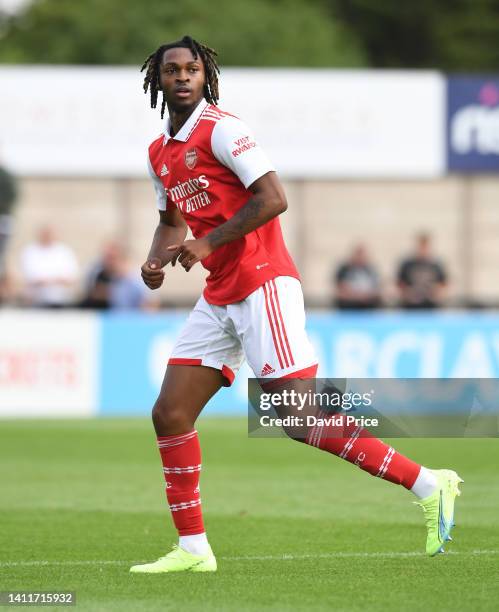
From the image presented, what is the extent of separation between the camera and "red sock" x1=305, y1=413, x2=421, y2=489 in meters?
7.31

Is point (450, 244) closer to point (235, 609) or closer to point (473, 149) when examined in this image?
point (473, 149)

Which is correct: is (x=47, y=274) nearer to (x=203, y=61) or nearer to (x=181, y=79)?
(x=203, y=61)

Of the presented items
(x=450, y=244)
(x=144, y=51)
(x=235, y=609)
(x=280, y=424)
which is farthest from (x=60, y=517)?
(x=144, y=51)

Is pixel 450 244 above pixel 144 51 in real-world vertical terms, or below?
below

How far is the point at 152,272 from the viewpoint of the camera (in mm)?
7664

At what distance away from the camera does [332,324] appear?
1825 cm

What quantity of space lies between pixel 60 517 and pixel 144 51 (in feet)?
149

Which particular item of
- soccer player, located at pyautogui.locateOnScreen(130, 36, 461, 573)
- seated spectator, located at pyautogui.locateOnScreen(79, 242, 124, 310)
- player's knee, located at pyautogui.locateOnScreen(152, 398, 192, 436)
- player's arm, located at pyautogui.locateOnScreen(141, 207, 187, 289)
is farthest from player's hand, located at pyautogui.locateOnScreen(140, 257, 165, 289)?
seated spectator, located at pyautogui.locateOnScreen(79, 242, 124, 310)

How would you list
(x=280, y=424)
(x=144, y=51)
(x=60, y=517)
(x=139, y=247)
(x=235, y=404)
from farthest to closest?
1. (x=144, y=51)
2. (x=139, y=247)
3. (x=235, y=404)
4. (x=60, y=517)
5. (x=280, y=424)

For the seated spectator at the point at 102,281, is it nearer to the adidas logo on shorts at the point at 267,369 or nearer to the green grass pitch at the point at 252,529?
the green grass pitch at the point at 252,529

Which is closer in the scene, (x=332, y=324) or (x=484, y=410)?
(x=484, y=410)

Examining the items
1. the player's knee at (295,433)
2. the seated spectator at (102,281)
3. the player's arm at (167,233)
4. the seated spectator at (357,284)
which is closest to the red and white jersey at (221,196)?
the player's arm at (167,233)

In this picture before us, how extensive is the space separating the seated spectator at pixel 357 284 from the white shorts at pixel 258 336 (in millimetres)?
13496

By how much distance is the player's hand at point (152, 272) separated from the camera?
25.1 feet
